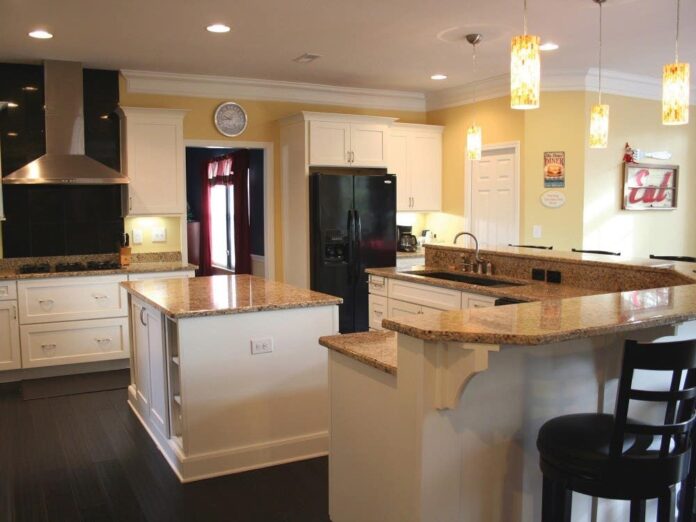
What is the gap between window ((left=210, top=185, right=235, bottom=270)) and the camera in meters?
8.66

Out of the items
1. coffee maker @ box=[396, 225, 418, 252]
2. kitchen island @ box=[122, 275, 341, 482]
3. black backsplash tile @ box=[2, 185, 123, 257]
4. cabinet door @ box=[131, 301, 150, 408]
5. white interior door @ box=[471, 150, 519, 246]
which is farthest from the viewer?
coffee maker @ box=[396, 225, 418, 252]

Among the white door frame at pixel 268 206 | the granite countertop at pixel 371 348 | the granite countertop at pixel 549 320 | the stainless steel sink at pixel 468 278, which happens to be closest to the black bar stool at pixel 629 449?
the granite countertop at pixel 549 320

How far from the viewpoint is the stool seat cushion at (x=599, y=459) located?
1816 millimetres

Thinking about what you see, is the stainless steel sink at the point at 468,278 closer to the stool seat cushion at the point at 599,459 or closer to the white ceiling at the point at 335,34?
the white ceiling at the point at 335,34

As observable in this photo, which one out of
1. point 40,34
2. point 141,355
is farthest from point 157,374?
point 40,34

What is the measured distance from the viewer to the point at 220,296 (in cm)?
372

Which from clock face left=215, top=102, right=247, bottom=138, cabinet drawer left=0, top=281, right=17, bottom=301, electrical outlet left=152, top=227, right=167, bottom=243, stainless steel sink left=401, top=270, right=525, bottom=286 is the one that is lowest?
cabinet drawer left=0, top=281, right=17, bottom=301

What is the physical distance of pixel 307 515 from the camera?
9.50 ft

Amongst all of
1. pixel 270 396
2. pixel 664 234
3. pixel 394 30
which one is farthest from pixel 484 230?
pixel 270 396

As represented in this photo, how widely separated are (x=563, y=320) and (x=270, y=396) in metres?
1.95

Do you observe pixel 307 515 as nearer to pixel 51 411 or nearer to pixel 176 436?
pixel 176 436

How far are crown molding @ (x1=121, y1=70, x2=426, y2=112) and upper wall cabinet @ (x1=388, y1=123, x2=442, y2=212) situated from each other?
0.41 m

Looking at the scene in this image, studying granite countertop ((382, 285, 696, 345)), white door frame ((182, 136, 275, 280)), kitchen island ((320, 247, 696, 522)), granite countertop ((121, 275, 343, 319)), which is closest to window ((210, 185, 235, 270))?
white door frame ((182, 136, 275, 280))

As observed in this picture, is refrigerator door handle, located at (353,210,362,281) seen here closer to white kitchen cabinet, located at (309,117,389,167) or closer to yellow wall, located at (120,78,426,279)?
white kitchen cabinet, located at (309,117,389,167)
